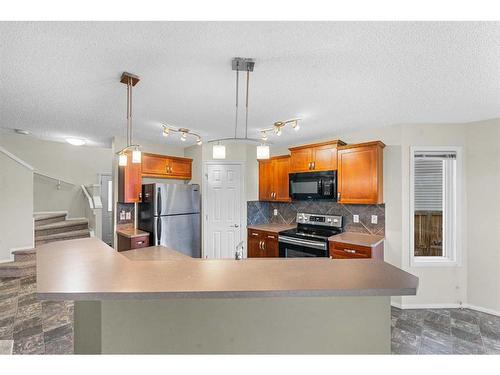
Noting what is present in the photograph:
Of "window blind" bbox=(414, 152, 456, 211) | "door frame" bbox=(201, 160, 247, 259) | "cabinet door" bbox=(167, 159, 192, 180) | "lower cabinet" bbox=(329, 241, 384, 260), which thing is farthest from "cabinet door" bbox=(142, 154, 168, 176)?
"window blind" bbox=(414, 152, 456, 211)

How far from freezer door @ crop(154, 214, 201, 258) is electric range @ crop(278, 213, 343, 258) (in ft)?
4.78

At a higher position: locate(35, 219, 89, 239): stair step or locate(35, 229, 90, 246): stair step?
locate(35, 219, 89, 239): stair step

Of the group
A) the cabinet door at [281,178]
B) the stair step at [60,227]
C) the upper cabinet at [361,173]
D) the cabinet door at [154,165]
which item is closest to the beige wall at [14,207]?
the stair step at [60,227]

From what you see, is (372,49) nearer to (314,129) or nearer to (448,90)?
(448,90)

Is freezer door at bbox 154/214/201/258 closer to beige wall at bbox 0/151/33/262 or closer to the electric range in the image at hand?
the electric range

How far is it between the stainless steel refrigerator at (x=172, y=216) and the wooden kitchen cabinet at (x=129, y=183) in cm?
11

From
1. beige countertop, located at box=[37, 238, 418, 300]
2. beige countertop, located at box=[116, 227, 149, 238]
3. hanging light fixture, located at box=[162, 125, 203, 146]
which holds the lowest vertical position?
beige countertop, located at box=[116, 227, 149, 238]

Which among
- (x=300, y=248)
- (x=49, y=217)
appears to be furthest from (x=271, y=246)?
(x=49, y=217)

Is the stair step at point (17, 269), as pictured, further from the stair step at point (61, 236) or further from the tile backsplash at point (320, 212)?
the tile backsplash at point (320, 212)

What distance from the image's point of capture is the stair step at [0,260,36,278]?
11.8 ft

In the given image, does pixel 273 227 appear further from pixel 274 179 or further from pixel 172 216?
pixel 172 216

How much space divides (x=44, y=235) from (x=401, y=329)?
587cm

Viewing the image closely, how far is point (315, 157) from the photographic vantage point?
11.8 feet
